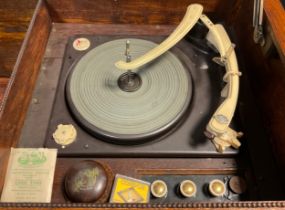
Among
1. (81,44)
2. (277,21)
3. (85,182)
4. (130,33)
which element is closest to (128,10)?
(130,33)

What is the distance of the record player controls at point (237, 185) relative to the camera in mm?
758

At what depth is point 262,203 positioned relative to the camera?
23.5 inches

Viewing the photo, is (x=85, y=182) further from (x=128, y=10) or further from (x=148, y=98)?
(x=128, y=10)

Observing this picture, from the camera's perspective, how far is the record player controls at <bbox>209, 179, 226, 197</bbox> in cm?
73

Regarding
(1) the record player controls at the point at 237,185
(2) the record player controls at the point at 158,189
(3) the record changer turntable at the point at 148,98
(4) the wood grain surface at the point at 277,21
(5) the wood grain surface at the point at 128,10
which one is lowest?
(2) the record player controls at the point at 158,189

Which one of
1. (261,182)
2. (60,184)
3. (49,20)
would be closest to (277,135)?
(261,182)

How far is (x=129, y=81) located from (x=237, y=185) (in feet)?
1.30

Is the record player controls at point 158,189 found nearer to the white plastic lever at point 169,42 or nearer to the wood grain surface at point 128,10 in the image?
the white plastic lever at point 169,42

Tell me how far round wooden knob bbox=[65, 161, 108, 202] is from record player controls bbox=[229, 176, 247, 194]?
311mm

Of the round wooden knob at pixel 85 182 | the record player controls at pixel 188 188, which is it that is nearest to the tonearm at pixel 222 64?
the record player controls at pixel 188 188

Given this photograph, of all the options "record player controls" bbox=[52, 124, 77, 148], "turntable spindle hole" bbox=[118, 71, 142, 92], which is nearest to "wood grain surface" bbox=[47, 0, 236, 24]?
"turntable spindle hole" bbox=[118, 71, 142, 92]

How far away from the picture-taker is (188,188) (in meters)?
0.74

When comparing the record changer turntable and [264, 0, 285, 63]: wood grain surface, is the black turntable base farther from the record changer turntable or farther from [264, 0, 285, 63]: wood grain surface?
[264, 0, 285, 63]: wood grain surface

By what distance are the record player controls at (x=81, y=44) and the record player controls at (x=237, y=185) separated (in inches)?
23.4
